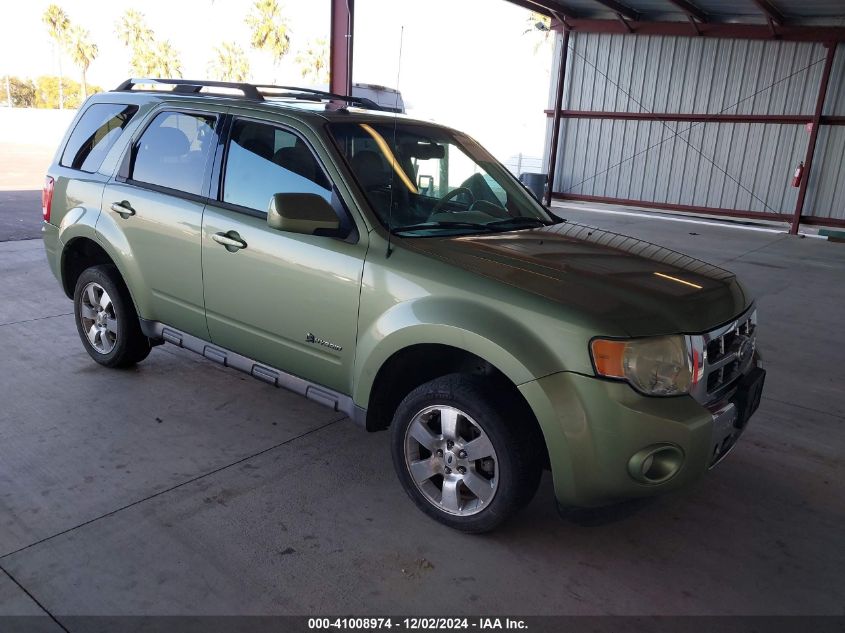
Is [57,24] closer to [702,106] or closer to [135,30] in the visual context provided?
[135,30]

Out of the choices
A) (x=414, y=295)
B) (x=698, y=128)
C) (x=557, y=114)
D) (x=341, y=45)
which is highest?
(x=341, y=45)

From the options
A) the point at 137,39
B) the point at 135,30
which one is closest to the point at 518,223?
the point at 137,39

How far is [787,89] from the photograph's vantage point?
15766 millimetres

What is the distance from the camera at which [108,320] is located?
4531mm

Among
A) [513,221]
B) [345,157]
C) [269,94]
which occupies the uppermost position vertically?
[269,94]

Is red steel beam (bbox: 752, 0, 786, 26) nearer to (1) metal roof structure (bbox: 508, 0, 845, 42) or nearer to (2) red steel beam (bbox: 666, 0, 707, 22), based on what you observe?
(1) metal roof structure (bbox: 508, 0, 845, 42)

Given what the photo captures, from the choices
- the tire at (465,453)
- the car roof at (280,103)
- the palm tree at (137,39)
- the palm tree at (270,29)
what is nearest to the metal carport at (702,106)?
the car roof at (280,103)

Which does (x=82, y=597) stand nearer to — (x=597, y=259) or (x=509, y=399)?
(x=509, y=399)

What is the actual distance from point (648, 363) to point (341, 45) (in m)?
10.6

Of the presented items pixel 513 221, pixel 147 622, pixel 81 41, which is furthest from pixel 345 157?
pixel 81 41

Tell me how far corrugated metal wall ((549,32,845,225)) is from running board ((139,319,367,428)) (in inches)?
616

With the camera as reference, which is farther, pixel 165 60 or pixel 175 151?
pixel 165 60

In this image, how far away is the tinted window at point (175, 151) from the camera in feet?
12.7

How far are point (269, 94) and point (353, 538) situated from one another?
8.83ft
